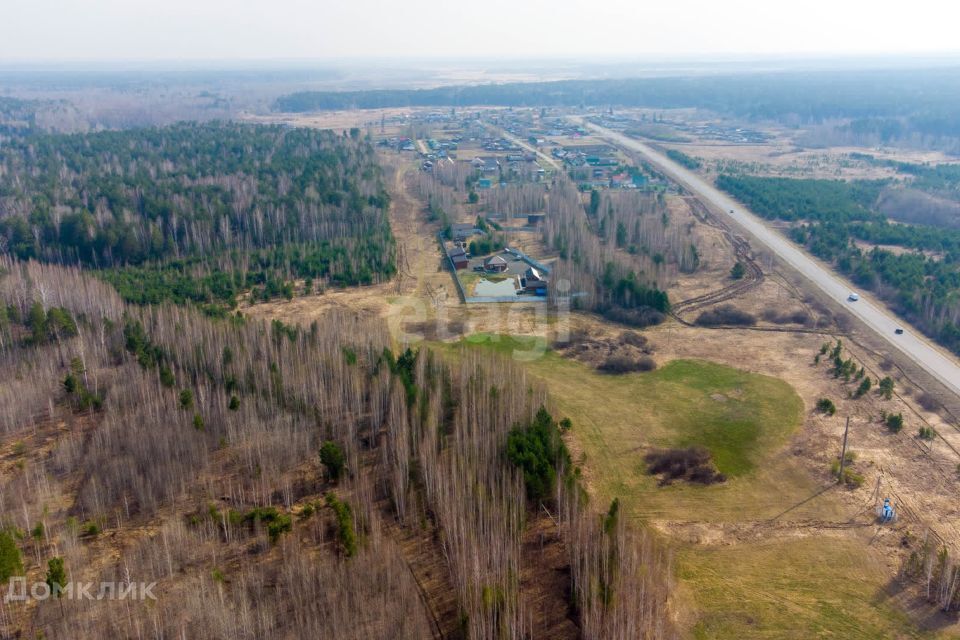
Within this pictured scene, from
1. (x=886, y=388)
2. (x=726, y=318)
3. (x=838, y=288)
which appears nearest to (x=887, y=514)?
(x=886, y=388)

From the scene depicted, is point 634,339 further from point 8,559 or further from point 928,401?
point 8,559

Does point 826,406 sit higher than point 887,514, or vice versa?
point 826,406

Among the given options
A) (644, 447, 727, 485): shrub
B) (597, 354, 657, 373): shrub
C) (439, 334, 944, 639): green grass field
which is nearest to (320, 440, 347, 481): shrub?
(439, 334, 944, 639): green grass field

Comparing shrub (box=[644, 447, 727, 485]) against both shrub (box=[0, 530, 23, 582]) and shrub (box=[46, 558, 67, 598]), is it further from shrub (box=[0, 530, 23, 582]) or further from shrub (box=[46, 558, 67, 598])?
shrub (box=[0, 530, 23, 582])

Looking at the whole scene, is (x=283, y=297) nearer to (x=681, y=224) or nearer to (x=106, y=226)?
(x=106, y=226)

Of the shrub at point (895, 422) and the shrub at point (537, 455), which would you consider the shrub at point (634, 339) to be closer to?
the shrub at point (895, 422)

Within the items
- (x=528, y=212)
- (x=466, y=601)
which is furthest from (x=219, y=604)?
(x=528, y=212)
